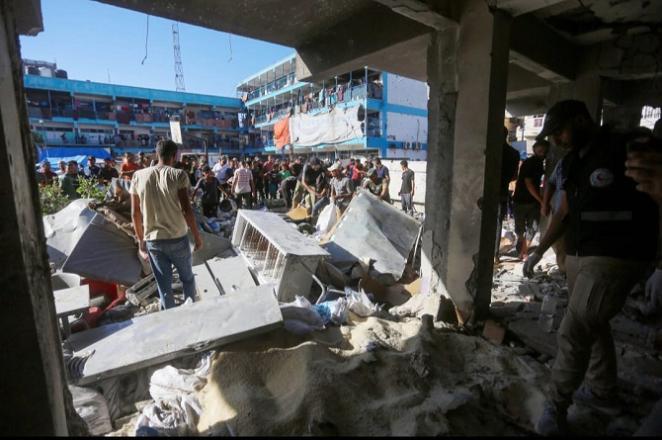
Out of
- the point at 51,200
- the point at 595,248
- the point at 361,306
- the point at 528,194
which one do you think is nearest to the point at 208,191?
the point at 51,200

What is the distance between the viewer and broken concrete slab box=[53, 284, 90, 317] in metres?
2.57

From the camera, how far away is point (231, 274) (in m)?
4.23

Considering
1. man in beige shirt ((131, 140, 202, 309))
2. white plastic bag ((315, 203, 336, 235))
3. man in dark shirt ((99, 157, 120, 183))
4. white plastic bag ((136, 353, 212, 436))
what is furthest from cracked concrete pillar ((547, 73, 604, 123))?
man in dark shirt ((99, 157, 120, 183))

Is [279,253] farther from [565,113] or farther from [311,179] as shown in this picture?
[311,179]

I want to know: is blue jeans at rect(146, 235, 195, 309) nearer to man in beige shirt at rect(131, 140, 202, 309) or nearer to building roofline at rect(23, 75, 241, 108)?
man in beige shirt at rect(131, 140, 202, 309)

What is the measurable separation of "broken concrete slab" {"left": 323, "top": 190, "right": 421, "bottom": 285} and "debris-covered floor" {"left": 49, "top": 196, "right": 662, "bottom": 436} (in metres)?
0.99

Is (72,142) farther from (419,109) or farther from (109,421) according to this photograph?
(109,421)

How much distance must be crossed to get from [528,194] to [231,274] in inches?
170

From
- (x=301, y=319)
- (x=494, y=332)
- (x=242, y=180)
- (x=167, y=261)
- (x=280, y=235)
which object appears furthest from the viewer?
(x=242, y=180)

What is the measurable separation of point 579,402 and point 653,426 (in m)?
0.96

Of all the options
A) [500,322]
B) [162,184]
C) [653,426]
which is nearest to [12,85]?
[162,184]

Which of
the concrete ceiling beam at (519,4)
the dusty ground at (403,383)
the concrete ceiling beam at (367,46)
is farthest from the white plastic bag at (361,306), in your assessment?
the concrete ceiling beam at (519,4)

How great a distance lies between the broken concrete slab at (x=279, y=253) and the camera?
3.71m

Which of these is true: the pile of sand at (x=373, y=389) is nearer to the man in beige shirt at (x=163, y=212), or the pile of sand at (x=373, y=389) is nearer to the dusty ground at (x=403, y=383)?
the dusty ground at (x=403, y=383)
